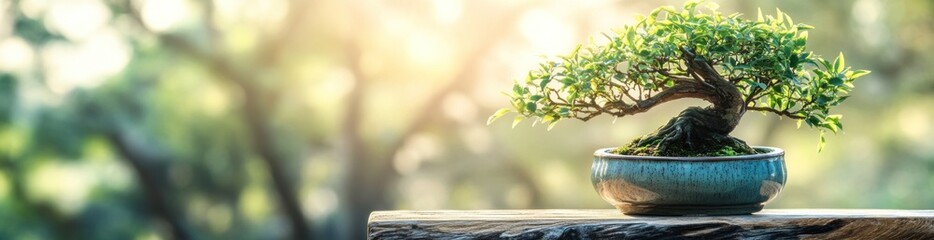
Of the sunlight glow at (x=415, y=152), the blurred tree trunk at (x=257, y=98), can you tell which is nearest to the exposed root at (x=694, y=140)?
the blurred tree trunk at (x=257, y=98)

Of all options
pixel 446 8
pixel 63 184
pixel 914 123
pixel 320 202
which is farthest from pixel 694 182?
pixel 63 184

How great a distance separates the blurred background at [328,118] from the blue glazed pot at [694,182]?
4.60 m

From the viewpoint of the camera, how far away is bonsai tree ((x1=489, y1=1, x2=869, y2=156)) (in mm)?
1775

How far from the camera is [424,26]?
255 inches

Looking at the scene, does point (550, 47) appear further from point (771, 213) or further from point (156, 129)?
point (771, 213)

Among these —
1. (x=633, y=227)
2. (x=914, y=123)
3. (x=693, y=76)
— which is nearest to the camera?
(x=633, y=227)

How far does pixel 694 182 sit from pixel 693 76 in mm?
196

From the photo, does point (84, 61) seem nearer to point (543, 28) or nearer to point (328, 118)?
point (328, 118)

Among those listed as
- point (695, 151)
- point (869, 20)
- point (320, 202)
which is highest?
point (869, 20)

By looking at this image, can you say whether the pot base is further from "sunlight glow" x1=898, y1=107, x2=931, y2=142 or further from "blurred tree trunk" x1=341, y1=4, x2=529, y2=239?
"sunlight glow" x1=898, y1=107, x2=931, y2=142

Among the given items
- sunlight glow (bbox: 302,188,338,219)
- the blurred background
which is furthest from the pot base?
sunlight glow (bbox: 302,188,338,219)

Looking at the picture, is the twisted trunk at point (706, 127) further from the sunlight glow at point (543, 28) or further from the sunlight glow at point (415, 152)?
the sunlight glow at point (415, 152)

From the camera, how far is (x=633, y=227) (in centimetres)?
172

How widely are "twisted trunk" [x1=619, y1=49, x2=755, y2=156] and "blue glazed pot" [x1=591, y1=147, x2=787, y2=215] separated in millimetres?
87
